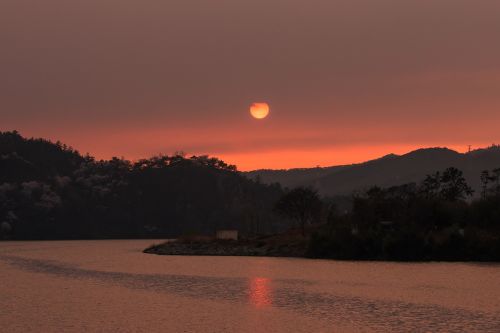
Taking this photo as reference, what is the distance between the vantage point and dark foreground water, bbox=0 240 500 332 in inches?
2532

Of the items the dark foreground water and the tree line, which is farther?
the tree line

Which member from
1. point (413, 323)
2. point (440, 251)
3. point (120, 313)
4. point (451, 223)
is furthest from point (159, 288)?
point (451, 223)

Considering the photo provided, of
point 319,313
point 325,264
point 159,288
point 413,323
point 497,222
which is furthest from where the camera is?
point 497,222

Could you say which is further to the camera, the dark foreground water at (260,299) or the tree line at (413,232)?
the tree line at (413,232)

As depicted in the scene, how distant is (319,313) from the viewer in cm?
7225

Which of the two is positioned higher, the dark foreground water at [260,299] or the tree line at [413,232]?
the tree line at [413,232]

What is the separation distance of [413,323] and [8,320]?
121 ft

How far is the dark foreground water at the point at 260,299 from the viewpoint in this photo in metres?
64.3

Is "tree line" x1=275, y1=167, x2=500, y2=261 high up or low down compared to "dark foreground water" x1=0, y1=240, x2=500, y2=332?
up

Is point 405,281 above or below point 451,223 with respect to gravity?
below

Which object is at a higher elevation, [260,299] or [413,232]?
[413,232]

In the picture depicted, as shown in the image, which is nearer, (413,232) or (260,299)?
(260,299)

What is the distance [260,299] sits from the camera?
85.7m

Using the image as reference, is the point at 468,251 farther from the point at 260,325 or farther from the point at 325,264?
the point at 260,325
